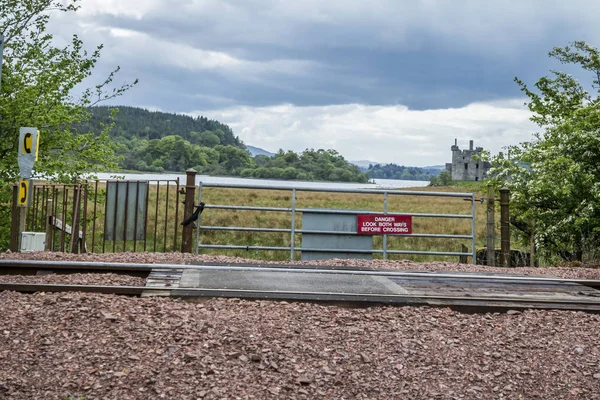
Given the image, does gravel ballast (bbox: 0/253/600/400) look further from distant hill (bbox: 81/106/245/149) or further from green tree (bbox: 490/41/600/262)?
distant hill (bbox: 81/106/245/149)

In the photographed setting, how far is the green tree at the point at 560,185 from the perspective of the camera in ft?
48.9

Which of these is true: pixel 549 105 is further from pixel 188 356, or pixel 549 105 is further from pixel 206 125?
pixel 206 125

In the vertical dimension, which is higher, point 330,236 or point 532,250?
point 330,236

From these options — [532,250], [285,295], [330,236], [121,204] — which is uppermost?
[121,204]

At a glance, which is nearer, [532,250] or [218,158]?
[532,250]

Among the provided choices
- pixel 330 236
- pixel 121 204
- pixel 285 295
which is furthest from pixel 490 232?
pixel 285 295

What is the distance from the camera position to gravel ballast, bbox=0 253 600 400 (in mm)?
5020

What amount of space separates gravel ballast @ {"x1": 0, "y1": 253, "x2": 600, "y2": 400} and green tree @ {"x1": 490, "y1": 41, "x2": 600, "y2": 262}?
28.5 ft

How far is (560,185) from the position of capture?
1560cm

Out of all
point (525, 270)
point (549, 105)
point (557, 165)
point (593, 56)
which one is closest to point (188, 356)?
point (525, 270)

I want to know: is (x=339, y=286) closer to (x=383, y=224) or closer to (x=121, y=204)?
(x=383, y=224)

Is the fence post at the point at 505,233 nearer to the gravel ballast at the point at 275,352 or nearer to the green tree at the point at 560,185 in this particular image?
the green tree at the point at 560,185

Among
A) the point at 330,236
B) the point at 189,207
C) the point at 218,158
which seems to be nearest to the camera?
the point at 189,207

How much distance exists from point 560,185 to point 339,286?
933 cm
